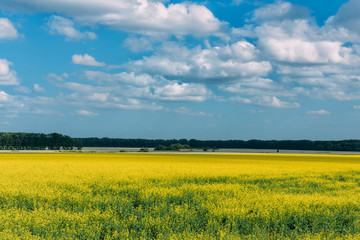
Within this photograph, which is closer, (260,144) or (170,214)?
(170,214)

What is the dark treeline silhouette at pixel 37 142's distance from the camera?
141 metres

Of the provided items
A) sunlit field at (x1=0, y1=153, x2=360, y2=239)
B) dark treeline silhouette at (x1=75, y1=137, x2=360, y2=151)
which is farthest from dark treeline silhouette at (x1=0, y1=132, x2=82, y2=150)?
sunlit field at (x1=0, y1=153, x2=360, y2=239)

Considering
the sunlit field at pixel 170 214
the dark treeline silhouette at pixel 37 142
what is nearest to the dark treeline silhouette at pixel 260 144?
the dark treeline silhouette at pixel 37 142

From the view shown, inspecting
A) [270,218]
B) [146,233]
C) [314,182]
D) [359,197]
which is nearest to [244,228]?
[270,218]

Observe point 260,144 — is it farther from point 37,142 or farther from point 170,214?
point 170,214

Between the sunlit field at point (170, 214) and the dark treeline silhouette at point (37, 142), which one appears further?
the dark treeline silhouette at point (37, 142)

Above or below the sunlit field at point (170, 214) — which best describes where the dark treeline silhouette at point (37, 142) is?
above

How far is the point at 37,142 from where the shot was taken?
140 meters

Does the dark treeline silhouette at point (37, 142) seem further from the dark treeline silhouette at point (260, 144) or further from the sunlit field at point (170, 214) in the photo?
the sunlit field at point (170, 214)

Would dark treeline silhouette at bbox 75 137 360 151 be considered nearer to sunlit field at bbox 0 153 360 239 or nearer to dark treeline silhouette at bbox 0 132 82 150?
dark treeline silhouette at bbox 0 132 82 150

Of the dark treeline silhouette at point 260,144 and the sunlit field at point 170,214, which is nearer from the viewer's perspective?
the sunlit field at point 170,214

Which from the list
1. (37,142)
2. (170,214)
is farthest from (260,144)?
(170,214)

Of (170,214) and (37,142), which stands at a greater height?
(37,142)

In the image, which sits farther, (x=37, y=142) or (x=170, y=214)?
(x=37, y=142)
